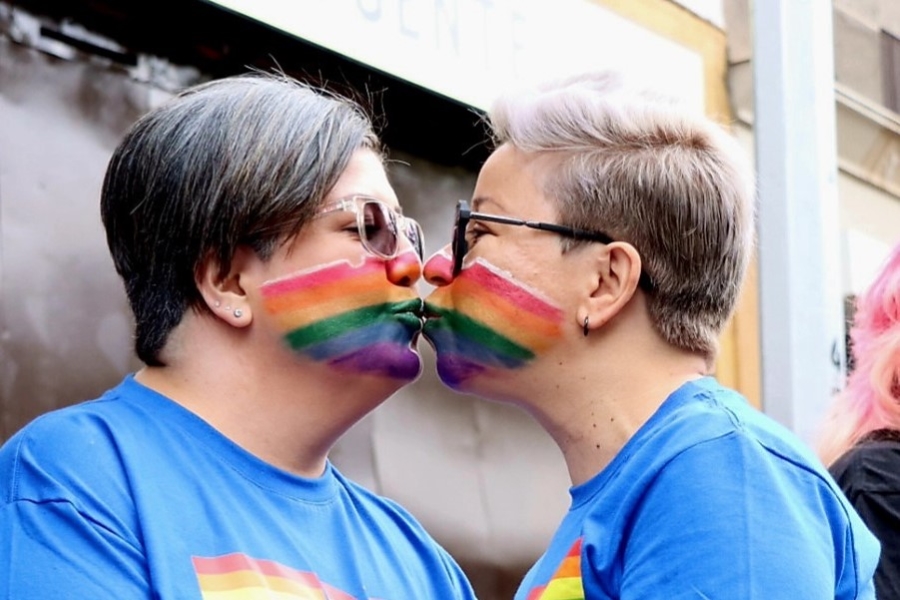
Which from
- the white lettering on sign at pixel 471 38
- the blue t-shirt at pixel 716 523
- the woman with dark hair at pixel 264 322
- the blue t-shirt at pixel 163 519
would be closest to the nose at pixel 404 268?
the woman with dark hair at pixel 264 322

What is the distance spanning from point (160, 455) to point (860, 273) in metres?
4.91

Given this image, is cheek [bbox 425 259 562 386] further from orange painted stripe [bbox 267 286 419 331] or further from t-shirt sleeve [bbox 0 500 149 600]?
t-shirt sleeve [bbox 0 500 149 600]

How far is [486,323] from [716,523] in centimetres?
75

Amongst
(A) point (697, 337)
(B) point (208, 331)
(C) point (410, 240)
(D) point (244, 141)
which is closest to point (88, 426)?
(B) point (208, 331)

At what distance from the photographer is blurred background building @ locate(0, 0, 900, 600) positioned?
3.76m

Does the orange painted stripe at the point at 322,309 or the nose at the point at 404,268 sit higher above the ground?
the nose at the point at 404,268

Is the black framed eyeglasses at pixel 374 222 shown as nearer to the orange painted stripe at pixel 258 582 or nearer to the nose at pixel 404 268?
the nose at pixel 404 268

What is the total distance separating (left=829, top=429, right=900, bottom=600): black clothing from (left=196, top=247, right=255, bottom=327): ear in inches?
57.2

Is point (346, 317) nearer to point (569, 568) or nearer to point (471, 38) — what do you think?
point (569, 568)

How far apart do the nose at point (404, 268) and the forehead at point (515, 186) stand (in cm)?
17

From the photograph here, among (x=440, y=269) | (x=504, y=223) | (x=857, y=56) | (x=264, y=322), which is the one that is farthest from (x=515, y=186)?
(x=857, y=56)

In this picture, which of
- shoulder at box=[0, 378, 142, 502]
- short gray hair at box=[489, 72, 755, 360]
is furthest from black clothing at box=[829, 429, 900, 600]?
shoulder at box=[0, 378, 142, 502]

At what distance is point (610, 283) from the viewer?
264 cm

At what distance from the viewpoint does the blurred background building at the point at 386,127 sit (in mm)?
3758
